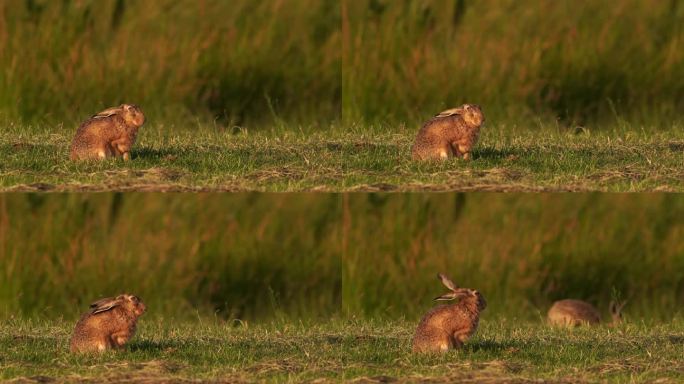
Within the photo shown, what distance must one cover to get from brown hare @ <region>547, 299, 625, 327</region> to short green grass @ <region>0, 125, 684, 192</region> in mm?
1455

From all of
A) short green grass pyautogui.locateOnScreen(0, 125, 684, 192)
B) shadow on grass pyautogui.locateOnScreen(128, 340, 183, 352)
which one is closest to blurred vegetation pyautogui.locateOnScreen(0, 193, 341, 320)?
short green grass pyautogui.locateOnScreen(0, 125, 684, 192)

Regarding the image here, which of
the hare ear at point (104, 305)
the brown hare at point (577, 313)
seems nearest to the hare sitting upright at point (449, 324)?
the hare ear at point (104, 305)

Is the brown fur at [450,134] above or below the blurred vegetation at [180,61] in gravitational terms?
below

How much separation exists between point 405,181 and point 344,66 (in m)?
3.43

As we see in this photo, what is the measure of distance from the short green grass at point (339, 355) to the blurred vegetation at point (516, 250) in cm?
54

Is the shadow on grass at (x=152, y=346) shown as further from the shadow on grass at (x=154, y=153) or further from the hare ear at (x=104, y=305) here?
the shadow on grass at (x=154, y=153)

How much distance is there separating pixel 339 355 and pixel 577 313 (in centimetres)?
413

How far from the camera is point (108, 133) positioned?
17.6 meters

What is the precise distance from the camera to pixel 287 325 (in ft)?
57.0

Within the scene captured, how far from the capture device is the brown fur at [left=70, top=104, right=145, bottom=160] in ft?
57.7

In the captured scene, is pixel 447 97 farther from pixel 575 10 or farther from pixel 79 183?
pixel 79 183

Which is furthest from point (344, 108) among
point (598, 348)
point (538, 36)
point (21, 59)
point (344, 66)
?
point (598, 348)

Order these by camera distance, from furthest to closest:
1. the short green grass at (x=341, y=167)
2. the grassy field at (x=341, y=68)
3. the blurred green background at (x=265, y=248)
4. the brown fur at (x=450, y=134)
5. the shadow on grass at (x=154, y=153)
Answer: the grassy field at (x=341, y=68) < the shadow on grass at (x=154, y=153) < the blurred green background at (x=265, y=248) < the brown fur at (x=450, y=134) < the short green grass at (x=341, y=167)

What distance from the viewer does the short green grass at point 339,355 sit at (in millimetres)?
13922
